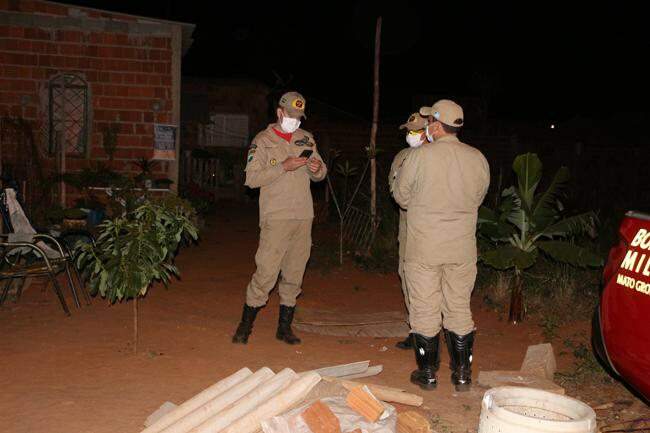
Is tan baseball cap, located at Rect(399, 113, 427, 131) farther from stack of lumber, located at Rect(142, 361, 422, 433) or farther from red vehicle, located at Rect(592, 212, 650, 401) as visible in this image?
stack of lumber, located at Rect(142, 361, 422, 433)

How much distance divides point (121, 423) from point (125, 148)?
7.25 m

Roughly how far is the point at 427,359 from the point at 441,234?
1.00 metres

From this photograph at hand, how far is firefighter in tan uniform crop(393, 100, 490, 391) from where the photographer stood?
15.8 ft

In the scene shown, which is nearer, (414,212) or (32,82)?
(414,212)

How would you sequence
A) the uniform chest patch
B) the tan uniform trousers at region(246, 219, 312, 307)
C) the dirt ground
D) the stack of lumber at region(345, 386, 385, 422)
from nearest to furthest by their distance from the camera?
the stack of lumber at region(345, 386, 385, 422), the dirt ground, the tan uniform trousers at region(246, 219, 312, 307), the uniform chest patch

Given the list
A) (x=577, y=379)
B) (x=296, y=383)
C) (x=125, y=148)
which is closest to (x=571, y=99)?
(x=125, y=148)

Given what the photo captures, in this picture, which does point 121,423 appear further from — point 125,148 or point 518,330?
point 125,148

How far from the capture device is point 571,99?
32.8 meters

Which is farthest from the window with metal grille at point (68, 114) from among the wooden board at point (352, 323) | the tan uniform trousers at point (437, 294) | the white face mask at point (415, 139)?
the tan uniform trousers at point (437, 294)

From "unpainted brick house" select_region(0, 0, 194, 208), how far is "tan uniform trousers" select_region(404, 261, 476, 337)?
22.4 ft

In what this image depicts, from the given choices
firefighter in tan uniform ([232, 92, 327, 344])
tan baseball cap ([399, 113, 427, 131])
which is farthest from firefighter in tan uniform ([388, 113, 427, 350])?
firefighter in tan uniform ([232, 92, 327, 344])

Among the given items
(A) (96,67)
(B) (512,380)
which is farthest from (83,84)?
(B) (512,380)

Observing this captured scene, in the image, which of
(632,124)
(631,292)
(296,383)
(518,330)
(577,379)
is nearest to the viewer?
(631,292)

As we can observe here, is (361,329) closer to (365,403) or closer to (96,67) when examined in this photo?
(365,403)
